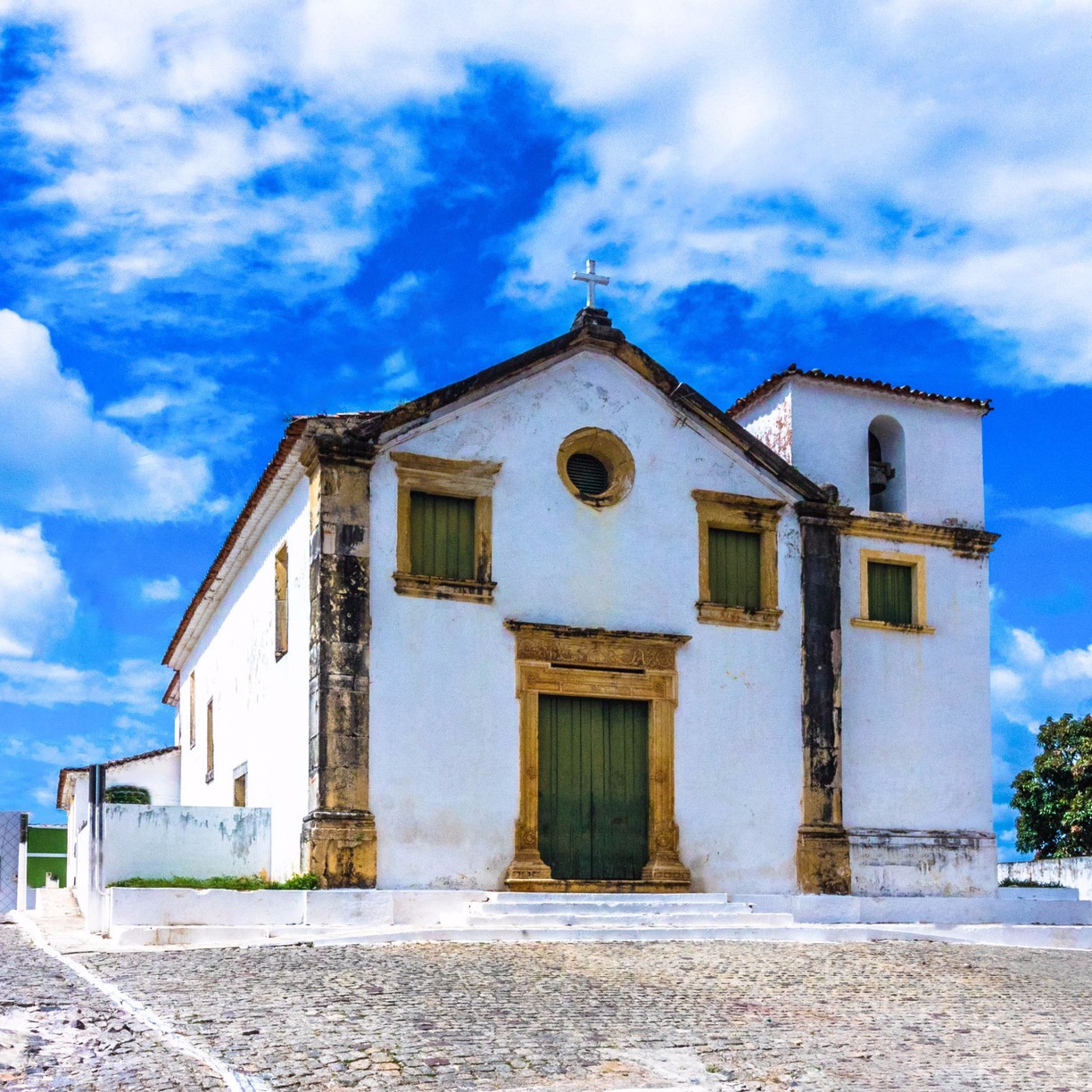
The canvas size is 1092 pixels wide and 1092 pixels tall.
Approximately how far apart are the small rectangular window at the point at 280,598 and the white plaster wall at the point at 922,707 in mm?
7229

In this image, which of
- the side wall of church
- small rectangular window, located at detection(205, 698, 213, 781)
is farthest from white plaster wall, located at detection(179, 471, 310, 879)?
the side wall of church

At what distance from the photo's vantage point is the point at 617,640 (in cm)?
1730

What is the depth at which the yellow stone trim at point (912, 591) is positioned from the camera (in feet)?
64.2

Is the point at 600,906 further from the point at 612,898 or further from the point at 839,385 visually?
the point at 839,385

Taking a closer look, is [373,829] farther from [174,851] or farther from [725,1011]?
[725,1011]

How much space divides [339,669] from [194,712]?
1142 centimetres

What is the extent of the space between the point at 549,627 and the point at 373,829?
10.1ft

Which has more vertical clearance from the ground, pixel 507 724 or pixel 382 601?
pixel 382 601

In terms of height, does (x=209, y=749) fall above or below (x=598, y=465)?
below

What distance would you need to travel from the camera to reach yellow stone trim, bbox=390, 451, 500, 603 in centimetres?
1652

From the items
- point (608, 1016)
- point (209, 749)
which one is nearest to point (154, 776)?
point (209, 749)

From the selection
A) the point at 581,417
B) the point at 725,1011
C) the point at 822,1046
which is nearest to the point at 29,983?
the point at 725,1011

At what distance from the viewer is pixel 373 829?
51.7 feet

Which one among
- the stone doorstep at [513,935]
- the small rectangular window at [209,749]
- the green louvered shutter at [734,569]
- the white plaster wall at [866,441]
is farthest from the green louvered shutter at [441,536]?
the small rectangular window at [209,749]
